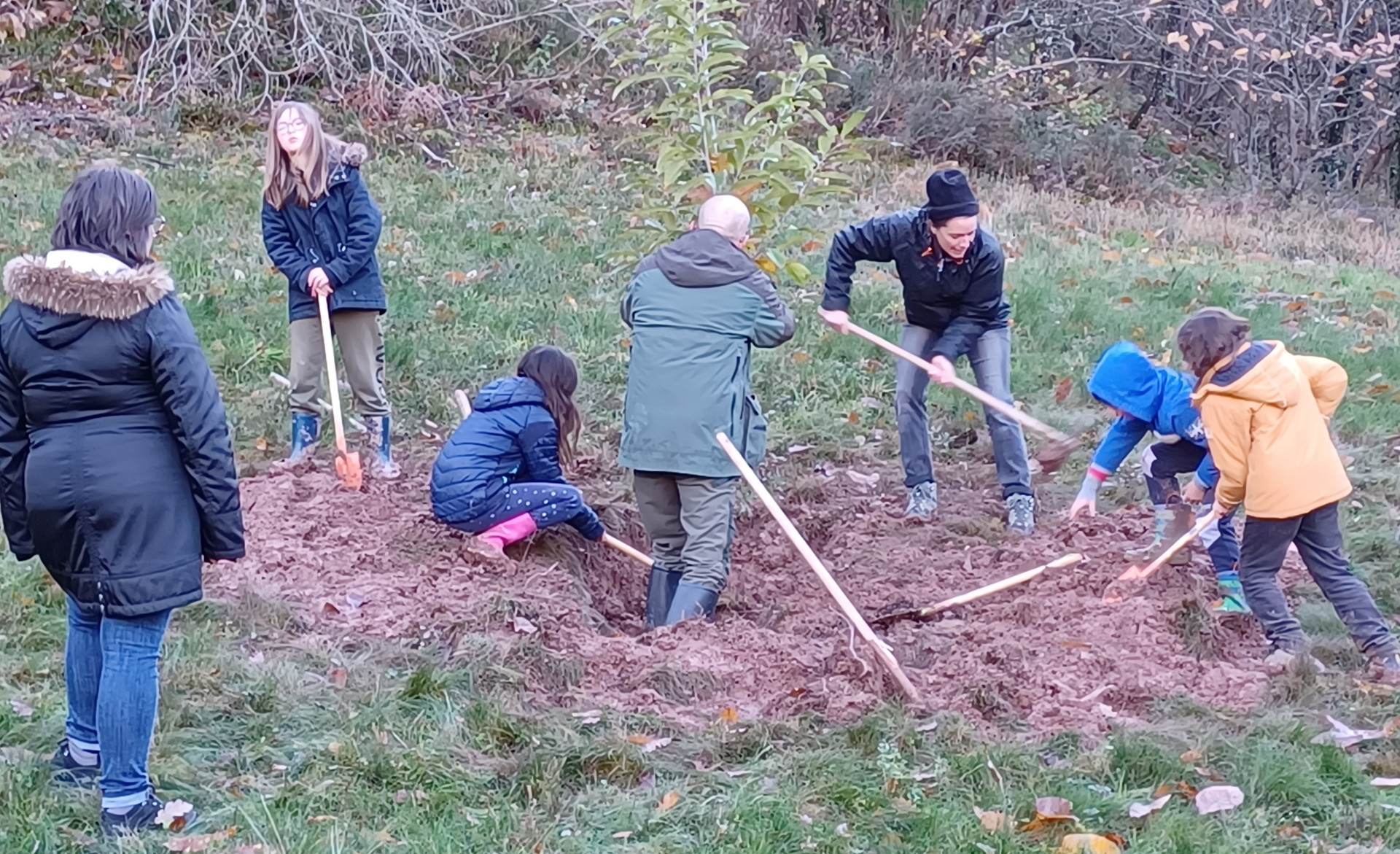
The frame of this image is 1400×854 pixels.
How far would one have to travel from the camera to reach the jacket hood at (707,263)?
5766 millimetres

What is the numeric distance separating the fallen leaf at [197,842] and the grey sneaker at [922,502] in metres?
3.97

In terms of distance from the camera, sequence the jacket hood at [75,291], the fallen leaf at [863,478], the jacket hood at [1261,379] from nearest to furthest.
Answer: the jacket hood at [75,291]
the jacket hood at [1261,379]
the fallen leaf at [863,478]

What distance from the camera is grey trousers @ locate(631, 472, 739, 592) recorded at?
5930 mm

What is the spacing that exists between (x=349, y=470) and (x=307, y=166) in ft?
4.69

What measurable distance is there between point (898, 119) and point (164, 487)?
15171mm

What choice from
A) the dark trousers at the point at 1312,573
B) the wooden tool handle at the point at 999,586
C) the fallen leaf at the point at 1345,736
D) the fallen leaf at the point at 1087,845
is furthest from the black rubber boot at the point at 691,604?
the fallen leaf at the point at 1345,736

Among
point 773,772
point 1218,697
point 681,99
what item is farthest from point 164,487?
point 681,99

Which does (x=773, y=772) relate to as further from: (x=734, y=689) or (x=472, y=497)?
(x=472, y=497)

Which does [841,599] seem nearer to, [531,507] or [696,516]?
[696,516]

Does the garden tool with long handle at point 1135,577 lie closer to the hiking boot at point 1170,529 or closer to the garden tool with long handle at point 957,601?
the hiking boot at point 1170,529

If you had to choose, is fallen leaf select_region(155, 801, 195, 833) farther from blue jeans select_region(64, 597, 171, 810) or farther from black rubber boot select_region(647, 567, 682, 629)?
black rubber boot select_region(647, 567, 682, 629)

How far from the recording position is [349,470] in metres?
6.93

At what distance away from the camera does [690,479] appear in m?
5.91

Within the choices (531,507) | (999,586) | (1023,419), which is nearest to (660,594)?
(531,507)
